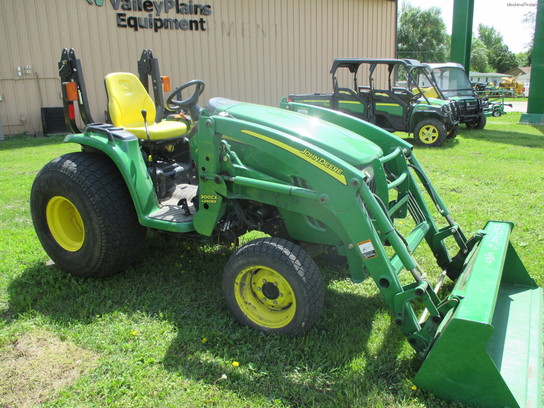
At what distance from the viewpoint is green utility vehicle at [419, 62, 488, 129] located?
12.2 metres

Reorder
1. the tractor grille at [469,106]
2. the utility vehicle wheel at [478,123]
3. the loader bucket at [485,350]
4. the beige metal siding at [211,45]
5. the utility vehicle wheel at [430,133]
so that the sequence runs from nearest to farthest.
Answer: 1. the loader bucket at [485,350]
2. the utility vehicle wheel at [430,133]
3. the beige metal siding at [211,45]
4. the tractor grille at [469,106]
5. the utility vehicle wheel at [478,123]

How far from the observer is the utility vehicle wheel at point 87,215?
10.7 feet

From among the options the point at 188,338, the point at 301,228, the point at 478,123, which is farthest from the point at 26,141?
the point at 478,123

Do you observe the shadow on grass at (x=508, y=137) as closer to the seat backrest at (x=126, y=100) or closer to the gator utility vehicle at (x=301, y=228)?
the gator utility vehicle at (x=301, y=228)

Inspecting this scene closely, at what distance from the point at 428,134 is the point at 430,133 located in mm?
44

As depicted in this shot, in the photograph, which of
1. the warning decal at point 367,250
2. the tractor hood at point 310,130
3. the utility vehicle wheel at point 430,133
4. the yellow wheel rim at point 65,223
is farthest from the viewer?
the utility vehicle wheel at point 430,133

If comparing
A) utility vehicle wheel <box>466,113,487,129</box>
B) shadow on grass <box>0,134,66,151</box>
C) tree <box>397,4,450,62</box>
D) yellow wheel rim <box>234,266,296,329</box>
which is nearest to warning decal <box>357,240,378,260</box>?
yellow wheel rim <box>234,266,296,329</box>

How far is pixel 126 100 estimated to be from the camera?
4.33 meters

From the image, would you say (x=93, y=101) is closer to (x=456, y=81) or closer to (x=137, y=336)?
(x=456, y=81)

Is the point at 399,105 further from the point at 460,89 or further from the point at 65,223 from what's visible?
the point at 65,223

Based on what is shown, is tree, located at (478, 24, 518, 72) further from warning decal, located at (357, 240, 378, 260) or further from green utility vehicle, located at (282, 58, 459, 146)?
warning decal, located at (357, 240, 378, 260)

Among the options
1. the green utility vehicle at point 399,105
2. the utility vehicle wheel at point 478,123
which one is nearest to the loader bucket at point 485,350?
the green utility vehicle at point 399,105

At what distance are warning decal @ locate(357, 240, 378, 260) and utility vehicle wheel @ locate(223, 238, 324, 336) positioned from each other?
0.31 m

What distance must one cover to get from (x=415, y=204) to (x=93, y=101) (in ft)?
35.2
